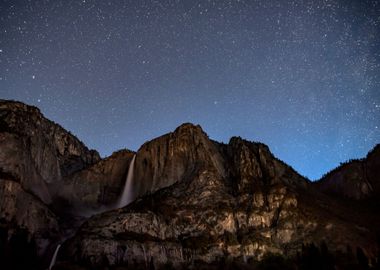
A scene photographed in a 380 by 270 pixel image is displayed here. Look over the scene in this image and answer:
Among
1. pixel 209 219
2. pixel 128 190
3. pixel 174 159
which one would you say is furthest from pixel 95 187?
pixel 209 219

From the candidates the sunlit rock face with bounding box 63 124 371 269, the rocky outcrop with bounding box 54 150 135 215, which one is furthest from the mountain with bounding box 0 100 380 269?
the rocky outcrop with bounding box 54 150 135 215

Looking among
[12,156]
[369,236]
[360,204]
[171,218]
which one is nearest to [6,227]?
[12,156]

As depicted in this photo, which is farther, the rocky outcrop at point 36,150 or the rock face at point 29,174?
the rocky outcrop at point 36,150

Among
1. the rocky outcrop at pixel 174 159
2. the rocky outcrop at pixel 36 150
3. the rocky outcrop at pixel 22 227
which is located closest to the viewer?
the rocky outcrop at pixel 22 227

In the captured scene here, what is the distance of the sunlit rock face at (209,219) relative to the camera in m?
81.0

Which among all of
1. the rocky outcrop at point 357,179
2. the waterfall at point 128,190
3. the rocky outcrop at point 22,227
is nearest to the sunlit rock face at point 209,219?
the rocky outcrop at point 22,227

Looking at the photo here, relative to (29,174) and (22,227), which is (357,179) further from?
(22,227)

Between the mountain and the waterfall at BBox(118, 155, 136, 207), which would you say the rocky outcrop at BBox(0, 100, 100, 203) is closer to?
the mountain

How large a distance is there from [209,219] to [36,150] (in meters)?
55.8

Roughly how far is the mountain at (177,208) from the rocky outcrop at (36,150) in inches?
13.8

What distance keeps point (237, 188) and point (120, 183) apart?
4355cm

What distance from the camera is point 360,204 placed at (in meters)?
114

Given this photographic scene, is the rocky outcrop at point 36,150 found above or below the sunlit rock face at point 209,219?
above

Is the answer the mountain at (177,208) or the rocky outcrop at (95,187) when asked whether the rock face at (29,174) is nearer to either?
the mountain at (177,208)
